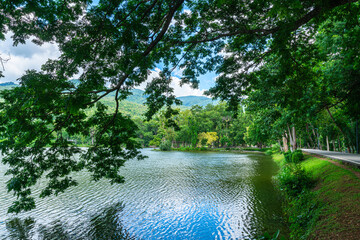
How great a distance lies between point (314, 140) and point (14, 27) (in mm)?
47133

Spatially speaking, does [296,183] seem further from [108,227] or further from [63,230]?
[63,230]

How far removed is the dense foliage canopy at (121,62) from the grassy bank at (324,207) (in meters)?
3.08

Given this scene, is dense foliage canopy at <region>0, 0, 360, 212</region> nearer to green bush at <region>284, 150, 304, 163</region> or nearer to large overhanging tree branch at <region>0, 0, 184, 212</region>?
large overhanging tree branch at <region>0, 0, 184, 212</region>

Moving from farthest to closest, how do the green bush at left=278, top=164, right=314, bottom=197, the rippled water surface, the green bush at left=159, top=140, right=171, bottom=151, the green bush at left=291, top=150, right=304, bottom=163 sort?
1. the green bush at left=159, top=140, right=171, bottom=151
2. the green bush at left=291, top=150, right=304, bottom=163
3. the green bush at left=278, top=164, right=314, bottom=197
4. the rippled water surface

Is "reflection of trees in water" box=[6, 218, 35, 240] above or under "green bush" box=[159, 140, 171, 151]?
under

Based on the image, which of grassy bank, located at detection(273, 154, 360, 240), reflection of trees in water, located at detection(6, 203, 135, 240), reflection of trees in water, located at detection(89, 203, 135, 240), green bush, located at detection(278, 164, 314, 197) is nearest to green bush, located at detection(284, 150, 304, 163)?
grassy bank, located at detection(273, 154, 360, 240)

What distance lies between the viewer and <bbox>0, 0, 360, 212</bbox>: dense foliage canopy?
4293 millimetres

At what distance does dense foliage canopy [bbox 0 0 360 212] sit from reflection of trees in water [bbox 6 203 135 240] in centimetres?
156

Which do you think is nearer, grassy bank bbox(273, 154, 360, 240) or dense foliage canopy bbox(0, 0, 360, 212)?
dense foliage canopy bbox(0, 0, 360, 212)

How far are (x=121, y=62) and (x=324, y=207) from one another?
831 centimetres

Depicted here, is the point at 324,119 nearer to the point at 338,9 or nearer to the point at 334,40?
the point at 334,40

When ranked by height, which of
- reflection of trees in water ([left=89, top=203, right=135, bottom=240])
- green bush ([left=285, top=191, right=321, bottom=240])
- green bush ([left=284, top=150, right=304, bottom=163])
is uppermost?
green bush ([left=284, top=150, right=304, bottom=163])

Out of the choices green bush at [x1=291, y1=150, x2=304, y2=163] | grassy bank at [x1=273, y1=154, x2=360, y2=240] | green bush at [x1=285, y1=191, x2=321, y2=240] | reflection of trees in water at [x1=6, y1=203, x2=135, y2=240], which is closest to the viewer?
grassy bank at [x1=273, y1=154, x2=360, y2=240]

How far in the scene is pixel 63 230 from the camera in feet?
24.6
